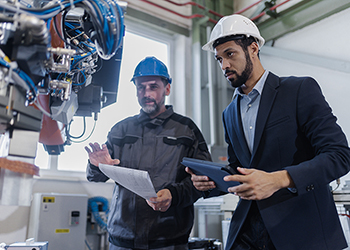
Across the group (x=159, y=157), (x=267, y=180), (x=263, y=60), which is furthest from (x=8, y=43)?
(x=263, y=60)

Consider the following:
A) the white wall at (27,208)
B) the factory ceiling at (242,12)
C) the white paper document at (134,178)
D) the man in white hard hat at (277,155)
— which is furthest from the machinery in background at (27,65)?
the factory ceiling at (242,12)

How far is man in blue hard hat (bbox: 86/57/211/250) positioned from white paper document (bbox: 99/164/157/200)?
12 cm

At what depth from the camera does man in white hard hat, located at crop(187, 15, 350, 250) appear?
87 centimetres

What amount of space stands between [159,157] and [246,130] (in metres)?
0.49

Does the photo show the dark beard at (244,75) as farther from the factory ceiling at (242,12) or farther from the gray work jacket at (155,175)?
the factory ceiling at (242,12)

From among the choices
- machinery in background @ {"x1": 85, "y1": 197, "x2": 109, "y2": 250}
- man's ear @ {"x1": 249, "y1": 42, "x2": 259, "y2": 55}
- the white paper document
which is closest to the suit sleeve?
man's ear @ {"x1": 249, "y1": 42, "x2": 259, "y2": 55}

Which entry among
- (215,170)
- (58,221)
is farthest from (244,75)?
(58,221)

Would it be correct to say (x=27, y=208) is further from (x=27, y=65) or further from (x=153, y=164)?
(x=27, y=65)

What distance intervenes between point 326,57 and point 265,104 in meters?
2.40

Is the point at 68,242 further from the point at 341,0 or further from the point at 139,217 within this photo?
the point at 341,0

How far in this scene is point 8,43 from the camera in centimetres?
58

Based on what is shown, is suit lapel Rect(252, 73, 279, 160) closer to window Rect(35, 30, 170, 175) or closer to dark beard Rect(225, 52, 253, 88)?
dark beard Rect(225, 52, 253, 88)

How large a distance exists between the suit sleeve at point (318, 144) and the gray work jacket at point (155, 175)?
61 centimetres

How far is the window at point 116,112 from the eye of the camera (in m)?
2.97
